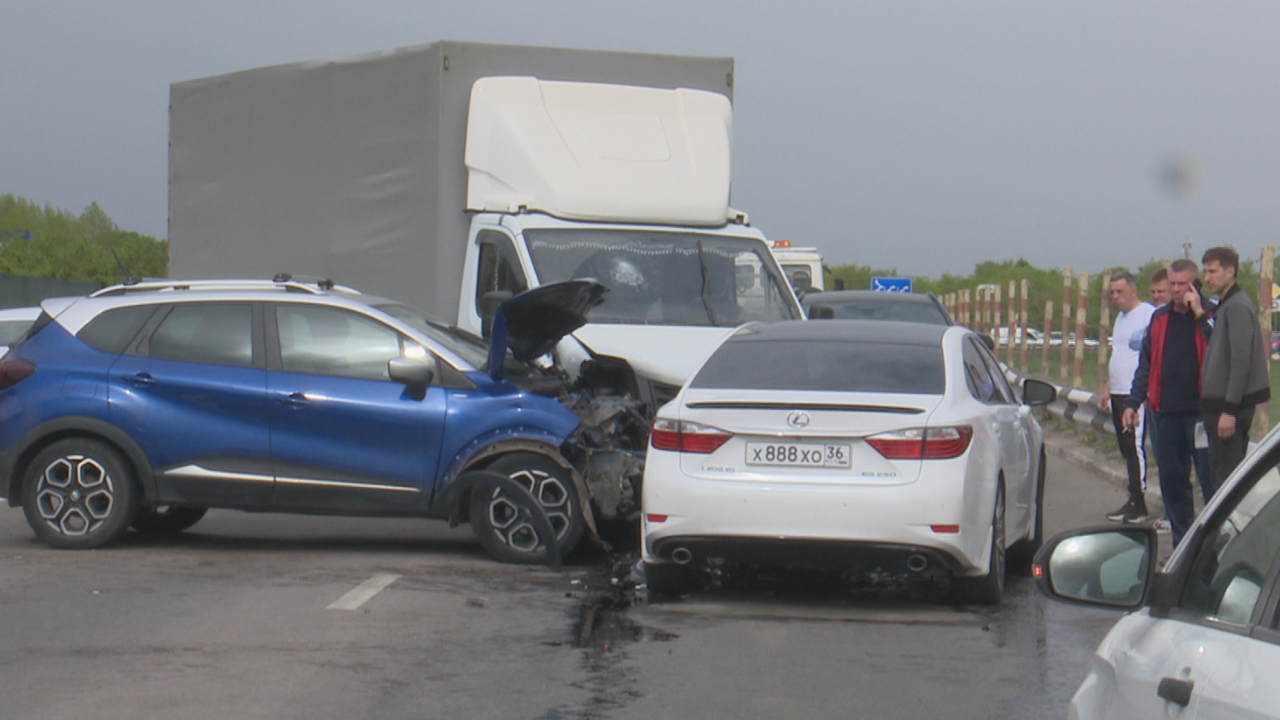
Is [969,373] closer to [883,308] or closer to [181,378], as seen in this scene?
[181,378]

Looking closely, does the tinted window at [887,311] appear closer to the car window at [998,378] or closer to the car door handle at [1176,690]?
the car window at [998,378]

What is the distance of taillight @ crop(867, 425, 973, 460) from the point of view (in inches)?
305

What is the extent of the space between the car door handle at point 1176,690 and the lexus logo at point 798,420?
16.4 ft

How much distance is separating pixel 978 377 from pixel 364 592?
11.8 ft

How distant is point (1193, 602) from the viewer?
2969 millimetres

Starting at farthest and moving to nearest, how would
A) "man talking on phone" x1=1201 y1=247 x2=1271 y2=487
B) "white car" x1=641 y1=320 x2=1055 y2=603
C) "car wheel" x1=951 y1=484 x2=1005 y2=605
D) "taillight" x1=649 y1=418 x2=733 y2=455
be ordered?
"man talking on phone" x1=1201 y1=247 x2=1271 y2=487 → "car wheel" x1=951 y1=484 x2=1005 y2=605 → "taillight" x1=649 y1=418 x2=733 y2=455 → "white car" x1=641 y1=320 x2=1055 y2=603

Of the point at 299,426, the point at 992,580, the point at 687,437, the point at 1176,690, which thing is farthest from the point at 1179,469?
the point at 1176,690

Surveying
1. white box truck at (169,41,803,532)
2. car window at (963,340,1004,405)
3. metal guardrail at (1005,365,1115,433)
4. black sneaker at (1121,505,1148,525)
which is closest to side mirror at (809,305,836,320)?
white box truck at (169,41,803,532)

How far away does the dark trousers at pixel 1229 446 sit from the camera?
927 centimetres

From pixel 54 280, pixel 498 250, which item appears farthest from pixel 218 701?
pixel 54 280

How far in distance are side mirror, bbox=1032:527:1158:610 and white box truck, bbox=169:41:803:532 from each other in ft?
26.5

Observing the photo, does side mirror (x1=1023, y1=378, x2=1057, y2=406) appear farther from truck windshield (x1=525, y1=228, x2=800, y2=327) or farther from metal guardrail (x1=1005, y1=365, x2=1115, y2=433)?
metal guardrail (x1=1005, y1=365, x2=1115, y2=433)

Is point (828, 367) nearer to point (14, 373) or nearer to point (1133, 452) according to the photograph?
point (1133, 452)

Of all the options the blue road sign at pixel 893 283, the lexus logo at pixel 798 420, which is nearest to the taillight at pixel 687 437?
the lexus logo at pixel 798 420
